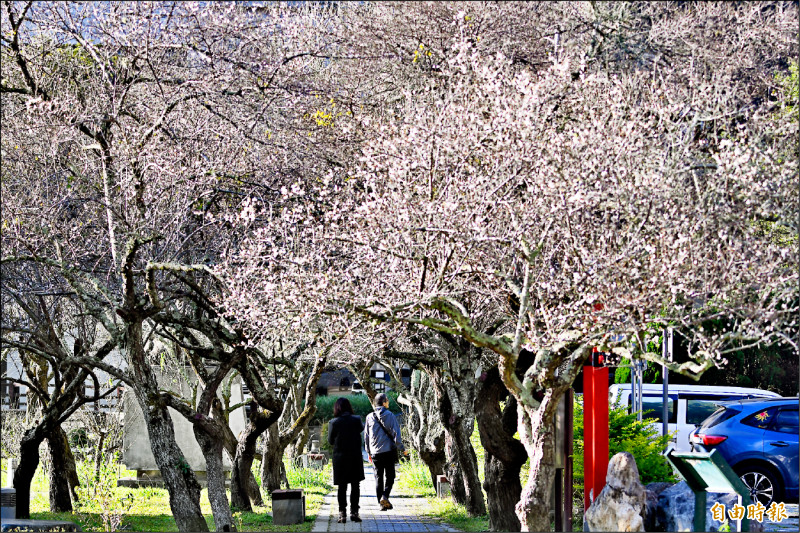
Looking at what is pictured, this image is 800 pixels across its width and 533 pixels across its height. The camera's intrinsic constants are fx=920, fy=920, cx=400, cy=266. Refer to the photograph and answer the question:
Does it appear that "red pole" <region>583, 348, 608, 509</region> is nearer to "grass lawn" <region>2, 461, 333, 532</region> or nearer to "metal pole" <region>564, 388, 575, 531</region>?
"metal pole" <region>564, 388, 575, 531</region>

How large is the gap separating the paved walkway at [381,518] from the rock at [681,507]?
14.8 ft

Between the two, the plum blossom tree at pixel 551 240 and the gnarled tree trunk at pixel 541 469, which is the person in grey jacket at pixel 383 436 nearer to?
the plum blossom tree at pixel 551 240

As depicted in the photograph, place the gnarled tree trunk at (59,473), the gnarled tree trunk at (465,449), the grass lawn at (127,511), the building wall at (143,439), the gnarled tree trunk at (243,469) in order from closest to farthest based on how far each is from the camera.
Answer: the grass lawn at (127,511), the gnarled tree trunk at (465,449), the gnarled tree trunk at (59,473), the gnarled tree trunk at (243,469), the building wall at (143,439)

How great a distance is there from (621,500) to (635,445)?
14.2ft

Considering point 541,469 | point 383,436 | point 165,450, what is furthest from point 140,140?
point 541,469

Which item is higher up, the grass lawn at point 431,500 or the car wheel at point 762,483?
the car wheel at point 762,483

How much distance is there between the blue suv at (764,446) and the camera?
13.4 metres

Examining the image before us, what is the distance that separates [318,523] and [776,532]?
20.5ft

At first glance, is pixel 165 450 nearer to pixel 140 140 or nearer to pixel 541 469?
pixel 140 140

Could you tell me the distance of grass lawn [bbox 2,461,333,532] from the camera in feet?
42.4

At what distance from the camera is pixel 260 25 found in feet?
35.9

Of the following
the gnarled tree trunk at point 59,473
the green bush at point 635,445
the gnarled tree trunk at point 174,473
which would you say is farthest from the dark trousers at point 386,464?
the gnarled tree trunk at point 59,473

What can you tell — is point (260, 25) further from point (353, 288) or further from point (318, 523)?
point (318, 523)

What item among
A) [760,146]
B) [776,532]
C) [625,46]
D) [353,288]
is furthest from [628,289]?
[625,46]
